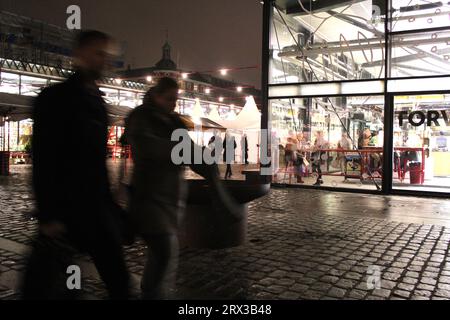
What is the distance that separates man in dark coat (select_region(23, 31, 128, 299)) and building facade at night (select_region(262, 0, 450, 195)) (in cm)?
1014

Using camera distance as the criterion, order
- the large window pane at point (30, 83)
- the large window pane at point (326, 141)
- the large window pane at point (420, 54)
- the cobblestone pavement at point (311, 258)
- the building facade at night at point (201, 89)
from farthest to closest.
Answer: the building facade at night at point (201, 89)
the large window pane at point (30, 83)
the large window pane at point (326, 141)
the large window pane at point (420, 54)
the cobblestone pavement at point (311, 258)

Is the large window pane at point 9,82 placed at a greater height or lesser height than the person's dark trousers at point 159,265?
greater

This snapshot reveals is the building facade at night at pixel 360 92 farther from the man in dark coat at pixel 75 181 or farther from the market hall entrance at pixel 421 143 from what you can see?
the man in dark coat at pixel 75 181

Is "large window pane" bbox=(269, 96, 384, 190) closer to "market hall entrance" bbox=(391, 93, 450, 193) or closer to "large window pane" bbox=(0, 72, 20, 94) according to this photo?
"market hall entrance" bbox=(391, 93, 450, 193)

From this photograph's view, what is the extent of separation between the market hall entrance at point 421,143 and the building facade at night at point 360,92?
3cm

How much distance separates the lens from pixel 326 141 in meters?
13.9

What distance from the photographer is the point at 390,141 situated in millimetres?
11461

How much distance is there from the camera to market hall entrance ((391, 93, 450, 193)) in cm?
1159

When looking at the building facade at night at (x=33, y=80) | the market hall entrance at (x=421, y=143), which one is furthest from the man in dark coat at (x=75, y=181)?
the market hall entrance at (x=421, y=143)

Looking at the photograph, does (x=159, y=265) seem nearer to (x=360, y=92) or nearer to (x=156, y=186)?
(x=156, y=186)

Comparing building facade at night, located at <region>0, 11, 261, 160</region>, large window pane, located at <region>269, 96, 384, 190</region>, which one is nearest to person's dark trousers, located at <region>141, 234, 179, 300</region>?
building facade at night, located at <region>0, 11, 261, 160</region>

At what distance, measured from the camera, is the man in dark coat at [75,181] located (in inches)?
93.8

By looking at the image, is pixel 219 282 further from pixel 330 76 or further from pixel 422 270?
pixel 330 76
